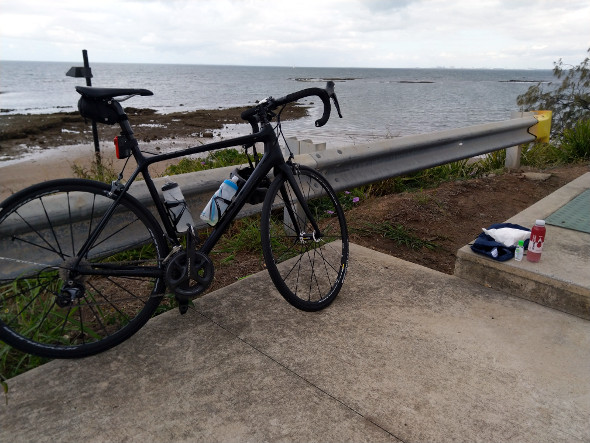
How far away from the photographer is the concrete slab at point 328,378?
2.00 m

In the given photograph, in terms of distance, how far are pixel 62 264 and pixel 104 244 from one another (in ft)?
1.32

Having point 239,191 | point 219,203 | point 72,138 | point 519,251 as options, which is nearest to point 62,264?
point 219,203

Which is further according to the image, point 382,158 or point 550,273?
point 382,158

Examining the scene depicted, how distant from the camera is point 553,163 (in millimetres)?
8523

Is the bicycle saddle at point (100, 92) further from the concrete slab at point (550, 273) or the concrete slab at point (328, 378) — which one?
the concrete slab at point (550, 273)

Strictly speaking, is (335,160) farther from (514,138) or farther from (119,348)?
(514,138)

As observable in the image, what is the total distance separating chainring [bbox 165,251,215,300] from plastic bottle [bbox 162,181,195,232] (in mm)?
189

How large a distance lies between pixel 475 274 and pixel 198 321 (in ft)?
6.63

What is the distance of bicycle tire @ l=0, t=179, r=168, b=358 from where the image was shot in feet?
8.01

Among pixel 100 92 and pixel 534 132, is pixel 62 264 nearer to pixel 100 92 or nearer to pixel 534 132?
pixel 100 92

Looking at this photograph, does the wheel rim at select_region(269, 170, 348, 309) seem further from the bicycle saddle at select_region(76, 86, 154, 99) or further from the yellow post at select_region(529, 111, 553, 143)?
→ the yellow post at select_region(529, 111, 553, 143)

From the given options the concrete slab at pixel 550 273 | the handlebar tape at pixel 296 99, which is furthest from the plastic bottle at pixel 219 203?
the concrete slab at pixel 550 273

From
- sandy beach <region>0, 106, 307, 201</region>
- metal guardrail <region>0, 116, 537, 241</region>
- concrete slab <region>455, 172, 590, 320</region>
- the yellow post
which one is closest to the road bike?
metal guardrail <region>0, 116, 537, 241</region>

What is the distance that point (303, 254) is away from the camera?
3.74 metres
